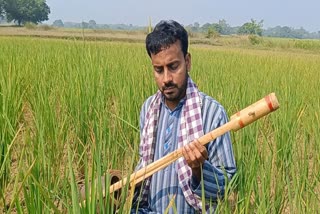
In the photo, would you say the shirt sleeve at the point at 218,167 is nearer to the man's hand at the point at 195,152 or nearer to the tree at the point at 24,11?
the man's hand at the point at 195,152

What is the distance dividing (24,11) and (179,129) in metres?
58.4

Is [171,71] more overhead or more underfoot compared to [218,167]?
more overhead

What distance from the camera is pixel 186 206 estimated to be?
1.59 m

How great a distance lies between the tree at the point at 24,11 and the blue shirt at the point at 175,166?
5746 cm

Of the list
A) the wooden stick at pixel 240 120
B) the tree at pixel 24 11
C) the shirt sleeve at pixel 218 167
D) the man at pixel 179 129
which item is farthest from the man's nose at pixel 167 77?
the tree at pixel 24 11

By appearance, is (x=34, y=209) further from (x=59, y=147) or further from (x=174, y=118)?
(x=59, y=147)

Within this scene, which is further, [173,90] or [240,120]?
[173,90]

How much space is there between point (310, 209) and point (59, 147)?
131 cm

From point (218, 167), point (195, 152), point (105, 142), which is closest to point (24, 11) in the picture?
point (105, 142)

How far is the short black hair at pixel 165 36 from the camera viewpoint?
5.15 feet

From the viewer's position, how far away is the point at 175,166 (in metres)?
1.60

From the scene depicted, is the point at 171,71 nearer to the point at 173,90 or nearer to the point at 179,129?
the point at 173,90

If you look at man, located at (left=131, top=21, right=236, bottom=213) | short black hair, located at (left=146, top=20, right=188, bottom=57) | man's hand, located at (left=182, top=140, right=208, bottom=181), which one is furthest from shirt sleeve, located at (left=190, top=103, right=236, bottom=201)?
short black hair, located at (left=146, top=20, right=188, bottom=57)

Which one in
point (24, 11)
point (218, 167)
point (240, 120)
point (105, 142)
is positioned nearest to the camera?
point (240, 120)
